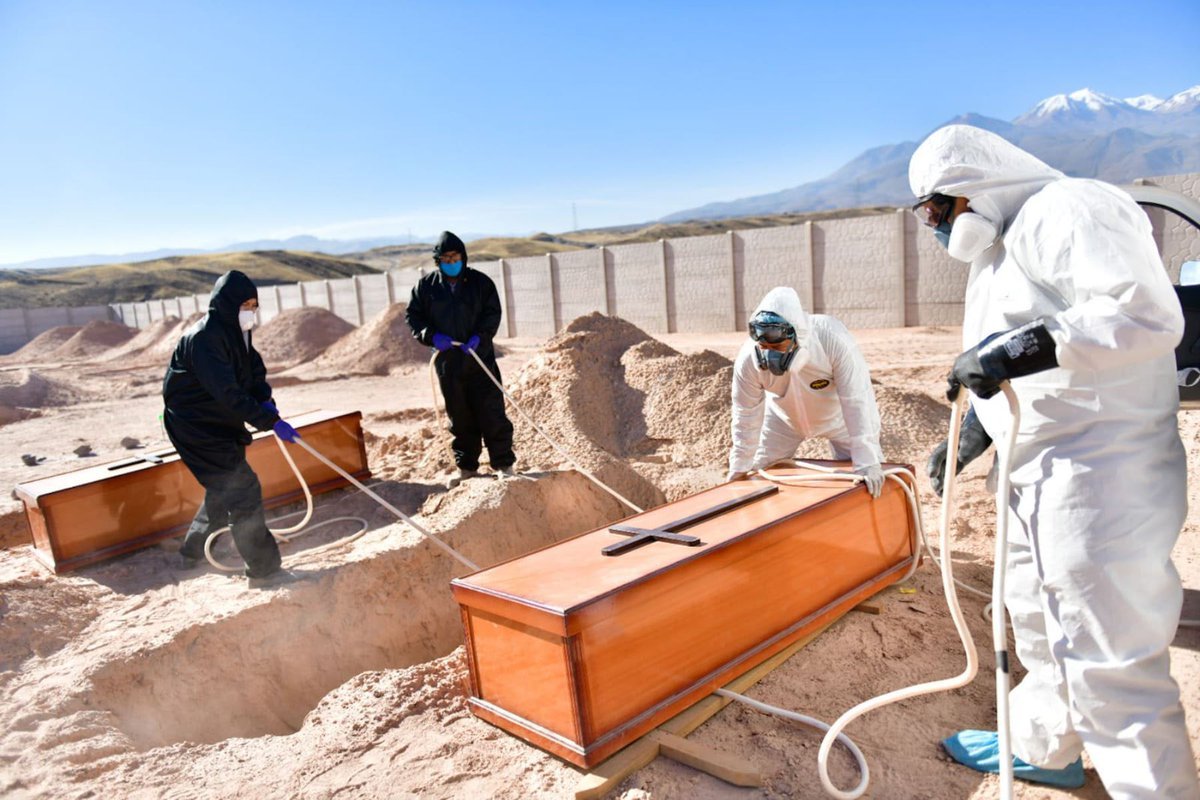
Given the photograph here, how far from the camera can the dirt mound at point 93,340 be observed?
99.5ft

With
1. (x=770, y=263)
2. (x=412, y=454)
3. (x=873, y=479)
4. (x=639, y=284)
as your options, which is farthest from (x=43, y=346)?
(x=873, y=479)

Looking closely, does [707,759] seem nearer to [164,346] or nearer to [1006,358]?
[1006,358]

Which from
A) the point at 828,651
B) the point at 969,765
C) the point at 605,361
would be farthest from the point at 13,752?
the point at 605,361

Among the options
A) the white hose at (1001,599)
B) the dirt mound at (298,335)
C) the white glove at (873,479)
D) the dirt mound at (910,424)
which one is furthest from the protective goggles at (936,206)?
the dirt mound at (298,335)

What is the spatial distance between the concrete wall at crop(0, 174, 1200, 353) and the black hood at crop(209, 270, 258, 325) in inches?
456

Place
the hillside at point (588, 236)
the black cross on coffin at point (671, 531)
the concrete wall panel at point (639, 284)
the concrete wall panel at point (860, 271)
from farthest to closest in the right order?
the hillside at point (588, 236), the concrete wall panel at point (639, 284), the concrete wall panel at point (860, 271), the black cross on coffin at point (671, 531)

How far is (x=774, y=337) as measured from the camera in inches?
156

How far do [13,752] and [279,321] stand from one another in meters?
20.6

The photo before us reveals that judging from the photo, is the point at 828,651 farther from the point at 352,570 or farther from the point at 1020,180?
the point at 352,570

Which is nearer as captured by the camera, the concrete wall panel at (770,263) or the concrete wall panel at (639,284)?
the concrete wall panel at (770,263)

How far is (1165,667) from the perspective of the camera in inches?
86.4

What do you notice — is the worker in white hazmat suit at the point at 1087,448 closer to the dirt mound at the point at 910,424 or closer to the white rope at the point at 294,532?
the white rope at the point at 294,532

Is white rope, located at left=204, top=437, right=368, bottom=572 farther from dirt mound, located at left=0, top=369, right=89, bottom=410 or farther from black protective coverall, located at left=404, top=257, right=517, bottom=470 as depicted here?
dirt mound, located at left=0, top=369, right=89, bottom=410

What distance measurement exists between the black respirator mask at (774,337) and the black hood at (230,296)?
2.95 meters
